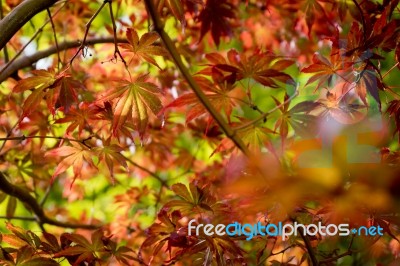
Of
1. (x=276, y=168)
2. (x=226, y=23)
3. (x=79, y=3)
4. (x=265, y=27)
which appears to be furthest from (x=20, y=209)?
(x=276, y=168)

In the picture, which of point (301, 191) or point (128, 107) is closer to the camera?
point (301, 191)

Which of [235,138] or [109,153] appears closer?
[235,138]

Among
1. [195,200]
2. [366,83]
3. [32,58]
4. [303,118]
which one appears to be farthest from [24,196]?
[366,83]

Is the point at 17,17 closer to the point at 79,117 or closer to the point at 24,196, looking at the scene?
the point at 79,117

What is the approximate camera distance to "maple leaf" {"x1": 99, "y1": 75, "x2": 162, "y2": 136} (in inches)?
31.9

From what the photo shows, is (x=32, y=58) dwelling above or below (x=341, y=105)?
above

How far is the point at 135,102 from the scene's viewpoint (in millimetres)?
823

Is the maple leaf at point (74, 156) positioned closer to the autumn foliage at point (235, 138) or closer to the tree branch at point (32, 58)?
the autumn foliage at point (235, 138)

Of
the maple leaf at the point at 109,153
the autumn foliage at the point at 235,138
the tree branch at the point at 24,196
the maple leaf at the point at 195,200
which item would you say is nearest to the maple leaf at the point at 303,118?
the autumn foliage at the point at 235,138

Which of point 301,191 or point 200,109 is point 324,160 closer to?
point 301,191

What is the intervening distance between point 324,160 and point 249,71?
1.53ft

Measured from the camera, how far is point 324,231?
938 mm

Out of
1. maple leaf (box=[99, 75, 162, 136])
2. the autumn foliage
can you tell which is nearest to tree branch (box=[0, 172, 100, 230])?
the autumn foliage

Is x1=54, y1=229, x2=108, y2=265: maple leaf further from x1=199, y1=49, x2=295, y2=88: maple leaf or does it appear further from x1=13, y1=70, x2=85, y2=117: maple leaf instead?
x1=199, y1=49, x2=295, y2=88: maple leaf
